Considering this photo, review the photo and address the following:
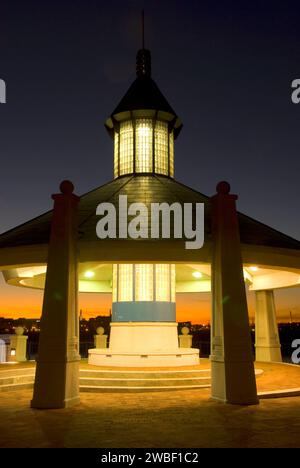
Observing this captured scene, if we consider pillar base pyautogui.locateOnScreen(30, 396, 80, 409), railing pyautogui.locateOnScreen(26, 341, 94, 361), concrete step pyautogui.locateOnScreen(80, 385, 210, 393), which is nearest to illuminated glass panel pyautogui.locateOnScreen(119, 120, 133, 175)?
concrete step pyautogui.locateOnScreen(80, 385, 210, 393)

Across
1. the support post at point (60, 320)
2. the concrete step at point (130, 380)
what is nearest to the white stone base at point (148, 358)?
the concrete step at point (130, 380)

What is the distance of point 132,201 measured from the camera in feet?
70.5

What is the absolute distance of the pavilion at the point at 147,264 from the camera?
601 inches

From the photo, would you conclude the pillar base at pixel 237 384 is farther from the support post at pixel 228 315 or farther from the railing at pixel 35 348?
the railing at pixel 35 348

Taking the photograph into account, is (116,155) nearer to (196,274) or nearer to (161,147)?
(161,147)

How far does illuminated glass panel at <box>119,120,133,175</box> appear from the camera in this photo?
2638 cm

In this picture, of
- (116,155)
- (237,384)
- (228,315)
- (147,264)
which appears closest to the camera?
(237,384)

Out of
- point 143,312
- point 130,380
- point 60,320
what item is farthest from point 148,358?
point 60,320

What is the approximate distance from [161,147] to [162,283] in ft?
26.3

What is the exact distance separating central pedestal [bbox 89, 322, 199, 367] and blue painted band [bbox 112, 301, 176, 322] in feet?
0.64

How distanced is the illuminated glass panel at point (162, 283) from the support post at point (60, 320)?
292 inches
